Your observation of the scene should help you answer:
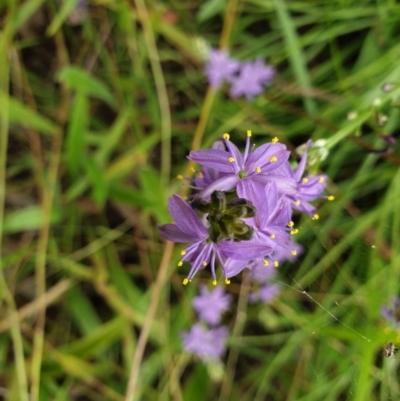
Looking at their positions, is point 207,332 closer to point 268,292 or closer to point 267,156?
point 268,292

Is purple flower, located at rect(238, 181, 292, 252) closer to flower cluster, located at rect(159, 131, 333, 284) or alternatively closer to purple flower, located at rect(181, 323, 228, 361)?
flower cluster, located at rect(159, 131, 333, 284)

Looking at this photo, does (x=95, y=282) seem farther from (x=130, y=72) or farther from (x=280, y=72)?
(x=280, y=72)

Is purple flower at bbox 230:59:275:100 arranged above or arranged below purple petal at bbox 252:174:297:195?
above

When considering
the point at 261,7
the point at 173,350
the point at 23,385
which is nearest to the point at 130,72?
the point at 261,7

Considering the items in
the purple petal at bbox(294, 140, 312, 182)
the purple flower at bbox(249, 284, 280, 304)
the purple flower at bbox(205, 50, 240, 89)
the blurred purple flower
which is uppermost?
the blurred purple flower

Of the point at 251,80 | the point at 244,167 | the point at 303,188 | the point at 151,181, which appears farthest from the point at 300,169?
the point at 251,80

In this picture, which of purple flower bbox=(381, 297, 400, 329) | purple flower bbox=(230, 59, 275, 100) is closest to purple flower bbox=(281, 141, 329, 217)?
purple flower bbox=(381, 297, 400, 329)
